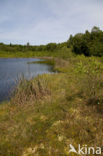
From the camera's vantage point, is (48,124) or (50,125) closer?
(50,125)

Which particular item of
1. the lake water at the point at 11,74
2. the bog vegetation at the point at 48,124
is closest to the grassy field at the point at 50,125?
the bog vegetation at the point at 48,124

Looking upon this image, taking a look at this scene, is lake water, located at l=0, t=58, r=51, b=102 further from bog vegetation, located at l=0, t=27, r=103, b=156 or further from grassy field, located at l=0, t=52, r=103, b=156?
grassy field, located at l=0, t=52, r=103, b=156

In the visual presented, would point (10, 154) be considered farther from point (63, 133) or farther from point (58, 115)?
point (58, 115)

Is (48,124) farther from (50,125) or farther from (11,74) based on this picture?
(11,74)

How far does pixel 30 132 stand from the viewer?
4469 millimetres

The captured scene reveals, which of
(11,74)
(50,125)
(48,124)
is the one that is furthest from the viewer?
(11,74)

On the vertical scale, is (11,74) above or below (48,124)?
above

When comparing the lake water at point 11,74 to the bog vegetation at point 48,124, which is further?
the lake water at point 11,74

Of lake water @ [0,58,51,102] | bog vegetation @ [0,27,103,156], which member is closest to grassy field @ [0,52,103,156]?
bog vegetation @ [0,27,103,156]

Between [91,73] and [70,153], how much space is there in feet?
17.2

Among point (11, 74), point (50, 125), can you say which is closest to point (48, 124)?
point (50, 125)

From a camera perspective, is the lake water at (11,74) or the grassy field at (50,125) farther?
the lake water at (11,74)

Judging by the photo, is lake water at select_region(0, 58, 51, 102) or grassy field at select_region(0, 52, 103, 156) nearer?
grassy field at select_region(0, 52, 103, 156)

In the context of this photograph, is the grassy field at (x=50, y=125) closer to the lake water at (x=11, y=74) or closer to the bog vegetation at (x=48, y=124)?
the bog vegetation at (x=48, y=124)
